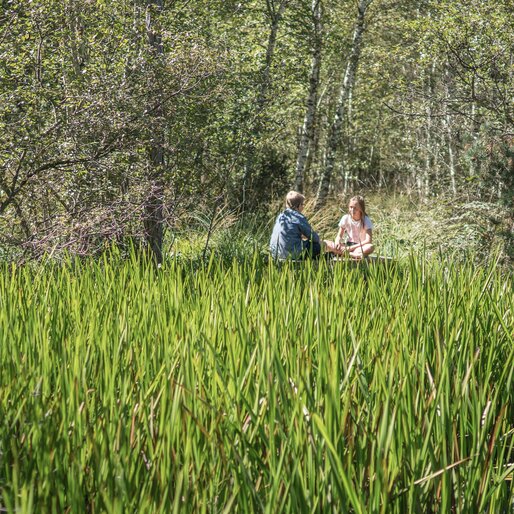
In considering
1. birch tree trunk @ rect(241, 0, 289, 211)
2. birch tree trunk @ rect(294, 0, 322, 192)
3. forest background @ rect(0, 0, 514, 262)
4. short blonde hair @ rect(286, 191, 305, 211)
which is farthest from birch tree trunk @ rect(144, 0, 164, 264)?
birch tree trunk @ rect(294, 0, 322, 192)

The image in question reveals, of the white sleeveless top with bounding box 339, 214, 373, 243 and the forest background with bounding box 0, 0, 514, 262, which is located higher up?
the forest background with bounding box 0, 0, 514, 262

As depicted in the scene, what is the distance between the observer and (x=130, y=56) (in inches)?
250

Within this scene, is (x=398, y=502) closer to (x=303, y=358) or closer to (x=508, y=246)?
(x=303, y=358)

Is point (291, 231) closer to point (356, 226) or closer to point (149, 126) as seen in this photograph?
point (356, 226)

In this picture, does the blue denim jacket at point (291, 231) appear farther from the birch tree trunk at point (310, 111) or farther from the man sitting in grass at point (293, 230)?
the birch tree trunk at point (310, 111)

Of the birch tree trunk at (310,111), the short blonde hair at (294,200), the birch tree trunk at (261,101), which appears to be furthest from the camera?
the birch tree trunk at (310,111)

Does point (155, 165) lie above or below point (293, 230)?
above

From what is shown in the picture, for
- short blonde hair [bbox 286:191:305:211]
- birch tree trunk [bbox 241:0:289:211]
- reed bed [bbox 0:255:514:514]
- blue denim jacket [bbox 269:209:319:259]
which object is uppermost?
birch tree trunk [bbox 241:0:289:211]

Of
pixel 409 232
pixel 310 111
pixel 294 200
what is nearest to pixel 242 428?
pixel 294 200

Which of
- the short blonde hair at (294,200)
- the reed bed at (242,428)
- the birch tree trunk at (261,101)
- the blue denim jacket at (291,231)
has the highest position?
the birch tree trunk at (261,101)

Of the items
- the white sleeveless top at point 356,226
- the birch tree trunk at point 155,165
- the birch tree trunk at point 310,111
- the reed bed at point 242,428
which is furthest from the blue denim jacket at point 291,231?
the birch tree trunk at point 310,111

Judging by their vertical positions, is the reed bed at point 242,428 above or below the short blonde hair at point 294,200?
below

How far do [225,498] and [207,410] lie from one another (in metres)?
0.30

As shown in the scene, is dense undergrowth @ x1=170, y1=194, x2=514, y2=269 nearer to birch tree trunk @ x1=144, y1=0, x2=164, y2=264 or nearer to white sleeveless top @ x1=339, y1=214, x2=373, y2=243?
white sleeveless top @ x1=339, y1=214, x2=373, y2=243
